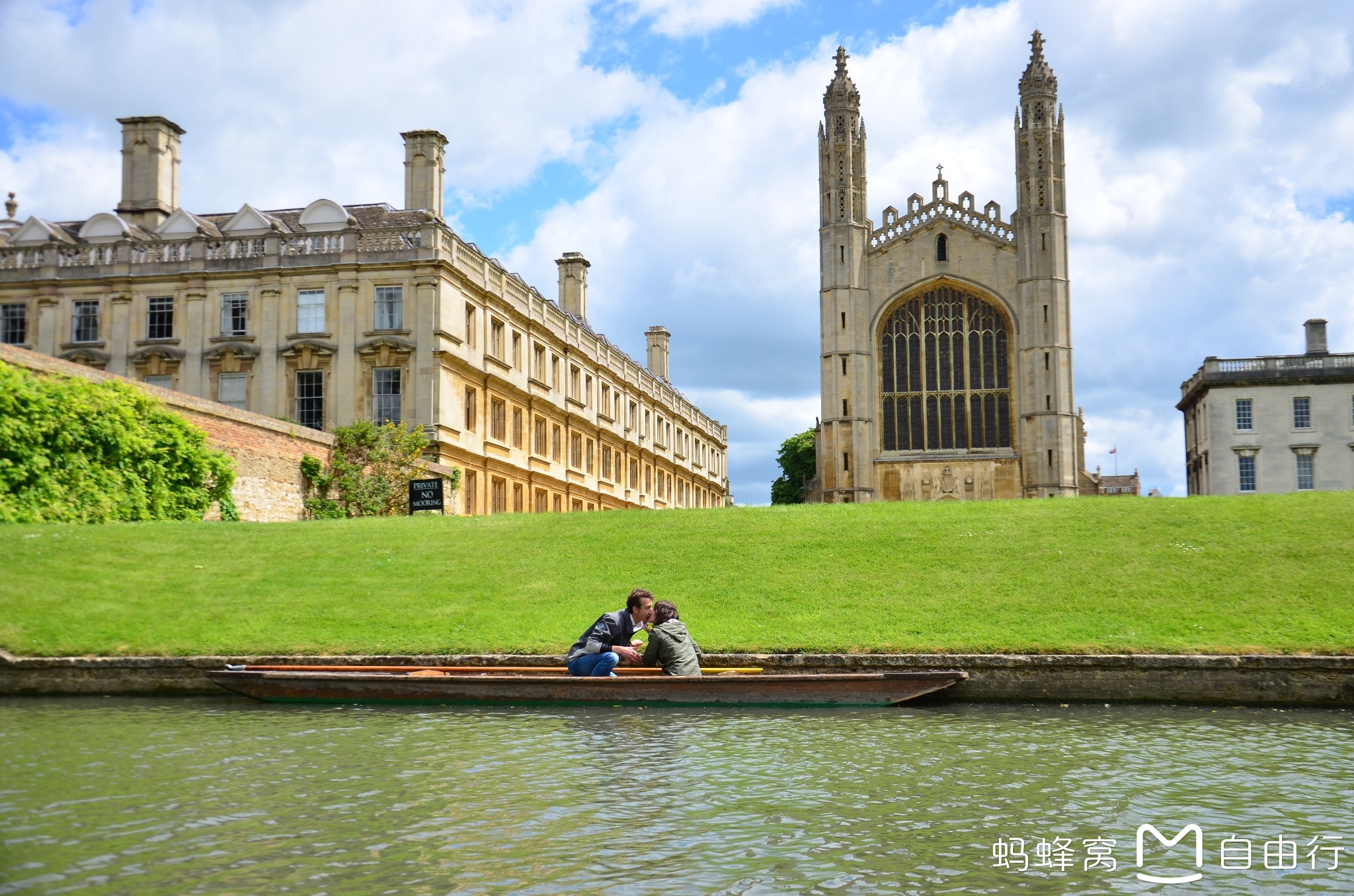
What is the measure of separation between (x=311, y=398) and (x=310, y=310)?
300 centimetres

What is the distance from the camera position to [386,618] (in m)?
16.3

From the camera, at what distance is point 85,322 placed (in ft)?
131

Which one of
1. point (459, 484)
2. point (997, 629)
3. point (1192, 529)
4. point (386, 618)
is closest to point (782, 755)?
point (997, 629)

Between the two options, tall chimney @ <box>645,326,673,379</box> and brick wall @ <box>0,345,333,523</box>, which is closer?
brick wall @ <box>0,345,333,523</box>

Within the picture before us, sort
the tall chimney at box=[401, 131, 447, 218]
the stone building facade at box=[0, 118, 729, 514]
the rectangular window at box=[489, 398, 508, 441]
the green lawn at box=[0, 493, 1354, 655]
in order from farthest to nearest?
the rectangular window at box=[489, 398, 508, 441] < the tall chimney at box=[401, 131, 447, 218] < the stone building facade at box=[0, 118, 729, 514] < the green lawn at box=[0, 493, 1354, 655]

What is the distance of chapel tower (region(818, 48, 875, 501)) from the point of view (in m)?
54.1

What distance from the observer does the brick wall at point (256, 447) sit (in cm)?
2767

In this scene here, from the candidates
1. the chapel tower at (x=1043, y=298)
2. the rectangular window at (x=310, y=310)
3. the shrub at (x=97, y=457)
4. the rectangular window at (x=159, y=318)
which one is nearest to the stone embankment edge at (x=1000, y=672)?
the shrub at (x=97, y=457)

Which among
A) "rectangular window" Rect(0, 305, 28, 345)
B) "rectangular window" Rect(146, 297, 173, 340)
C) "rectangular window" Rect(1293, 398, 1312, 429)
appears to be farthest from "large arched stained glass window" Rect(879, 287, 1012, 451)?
"rectangular window" Rect(0, 305, 28, 345)

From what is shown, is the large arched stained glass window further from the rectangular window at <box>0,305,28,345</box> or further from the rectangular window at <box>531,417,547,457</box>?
the rectangular window at <box>0,305,28,345</box>

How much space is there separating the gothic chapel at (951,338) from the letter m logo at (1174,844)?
46.6 m

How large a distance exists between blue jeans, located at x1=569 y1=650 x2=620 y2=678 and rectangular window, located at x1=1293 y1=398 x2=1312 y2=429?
5752 centimetres

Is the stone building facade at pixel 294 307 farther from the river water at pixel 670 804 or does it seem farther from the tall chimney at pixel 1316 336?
the tall chimney at pixel 1316 336

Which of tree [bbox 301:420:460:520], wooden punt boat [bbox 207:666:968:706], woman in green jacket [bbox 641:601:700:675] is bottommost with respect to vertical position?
wooden punt boat [bbox 207:666:968:706]
